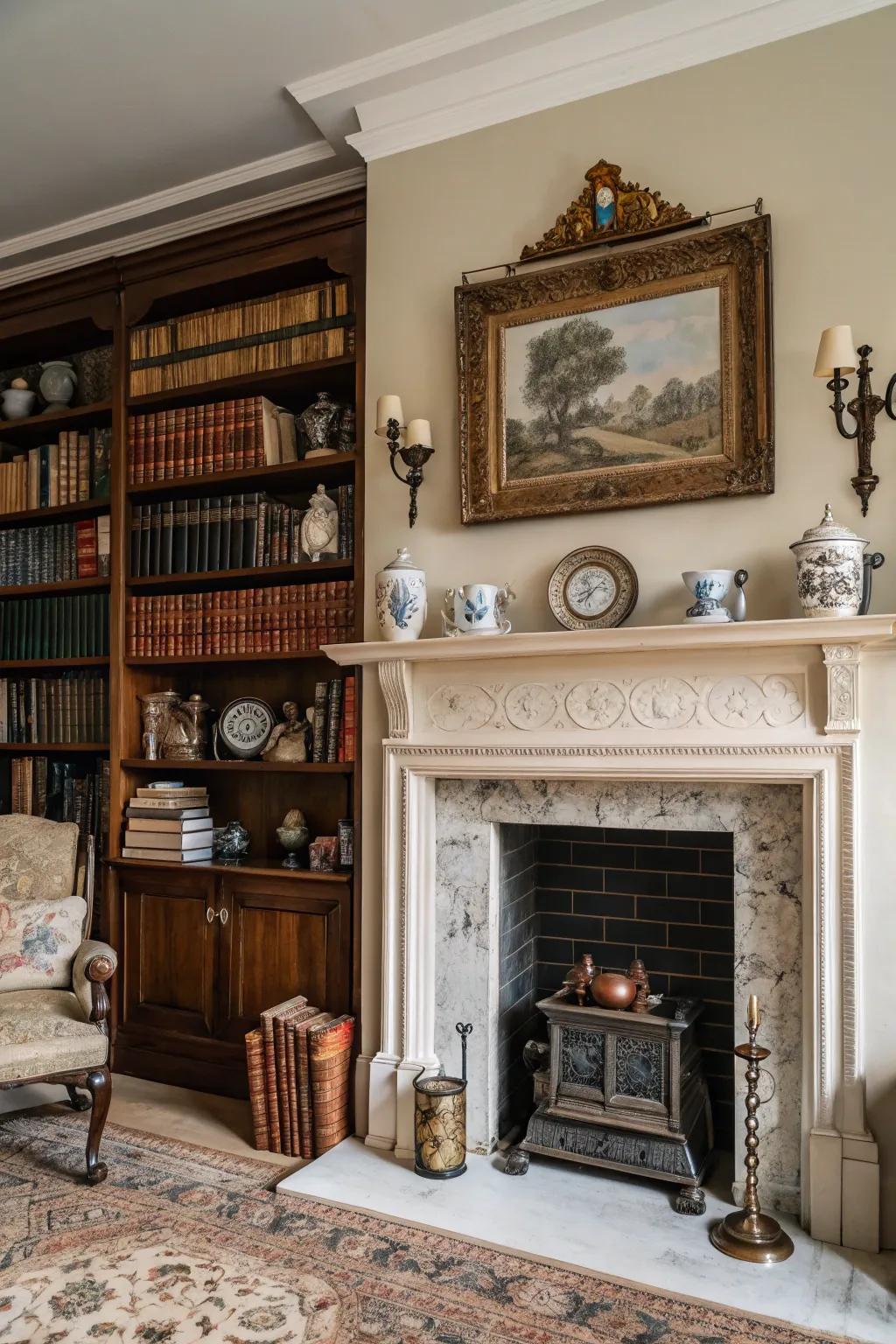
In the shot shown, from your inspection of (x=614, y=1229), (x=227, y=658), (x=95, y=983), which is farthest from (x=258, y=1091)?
(x=227, y=658)

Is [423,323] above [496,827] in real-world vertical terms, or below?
above

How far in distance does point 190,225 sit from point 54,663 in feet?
5.80

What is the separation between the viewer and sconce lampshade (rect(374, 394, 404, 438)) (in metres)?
2.81

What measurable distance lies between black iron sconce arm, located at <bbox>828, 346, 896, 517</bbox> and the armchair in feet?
7.98

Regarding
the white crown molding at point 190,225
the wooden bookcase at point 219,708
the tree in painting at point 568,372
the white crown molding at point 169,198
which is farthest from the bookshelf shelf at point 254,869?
the white crown molding at point 169,198

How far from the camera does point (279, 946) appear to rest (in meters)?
3.14

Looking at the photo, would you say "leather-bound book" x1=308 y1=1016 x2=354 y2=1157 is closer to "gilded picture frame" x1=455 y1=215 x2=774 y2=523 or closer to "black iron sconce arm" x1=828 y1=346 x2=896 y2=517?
"gilded picture frame" x1=455 y1=215 x2=774 y2=523

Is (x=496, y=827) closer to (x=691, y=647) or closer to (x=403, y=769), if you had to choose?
(x=403, y=769)

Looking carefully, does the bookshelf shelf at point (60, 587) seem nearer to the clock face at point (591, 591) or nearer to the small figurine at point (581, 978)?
the clock face at point (591, 591)

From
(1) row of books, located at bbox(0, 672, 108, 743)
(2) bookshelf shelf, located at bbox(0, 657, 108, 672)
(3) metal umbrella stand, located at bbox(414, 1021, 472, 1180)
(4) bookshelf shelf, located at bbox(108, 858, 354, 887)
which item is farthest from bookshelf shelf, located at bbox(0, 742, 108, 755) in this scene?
(3) metal umbrella stand, located at bbox(414, 1021, 472, 1180)

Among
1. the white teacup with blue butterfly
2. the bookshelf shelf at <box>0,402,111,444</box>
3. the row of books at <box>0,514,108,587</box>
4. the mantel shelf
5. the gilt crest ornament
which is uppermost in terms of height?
the gilt crest ornament

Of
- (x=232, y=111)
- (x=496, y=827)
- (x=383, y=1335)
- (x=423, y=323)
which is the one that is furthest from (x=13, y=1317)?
(x=232, y=111)

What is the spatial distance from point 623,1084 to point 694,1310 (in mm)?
629

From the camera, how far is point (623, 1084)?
8.43ft
